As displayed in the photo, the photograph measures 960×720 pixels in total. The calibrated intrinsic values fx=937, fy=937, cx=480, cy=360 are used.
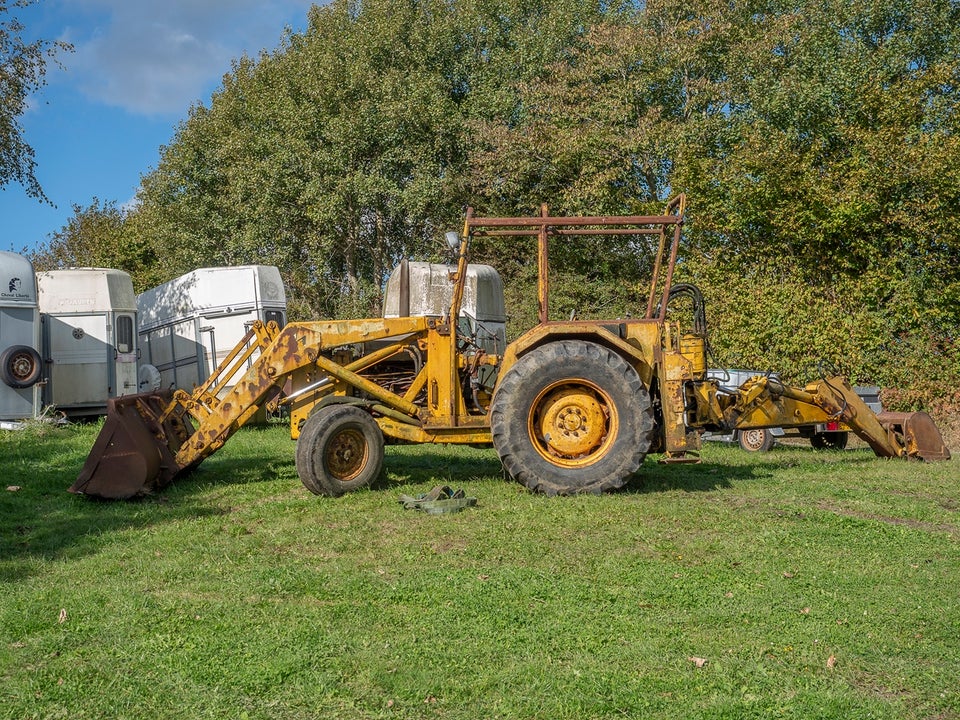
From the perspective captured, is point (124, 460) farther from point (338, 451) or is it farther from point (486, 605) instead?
point (486, 605)

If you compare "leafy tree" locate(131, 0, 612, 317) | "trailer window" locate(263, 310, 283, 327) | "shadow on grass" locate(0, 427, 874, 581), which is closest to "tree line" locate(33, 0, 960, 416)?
"leafy tree" locate(131, 0, 612, 317)

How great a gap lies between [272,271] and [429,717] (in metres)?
15.4

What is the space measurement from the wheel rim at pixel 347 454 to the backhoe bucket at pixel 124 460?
1736mm

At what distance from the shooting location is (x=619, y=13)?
96.3ft

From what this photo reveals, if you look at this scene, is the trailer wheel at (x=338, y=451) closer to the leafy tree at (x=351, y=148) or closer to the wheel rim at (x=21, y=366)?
the wheel rim at (x=21, y=366)

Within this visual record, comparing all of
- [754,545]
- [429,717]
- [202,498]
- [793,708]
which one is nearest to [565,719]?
[429,717]

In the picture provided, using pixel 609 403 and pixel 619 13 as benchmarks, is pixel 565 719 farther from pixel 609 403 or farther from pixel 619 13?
pixel 619 13

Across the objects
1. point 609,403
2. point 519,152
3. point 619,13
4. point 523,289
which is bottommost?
point 609,403

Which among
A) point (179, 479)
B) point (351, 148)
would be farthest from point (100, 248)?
point (179, 479)

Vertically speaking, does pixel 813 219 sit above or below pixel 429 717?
above

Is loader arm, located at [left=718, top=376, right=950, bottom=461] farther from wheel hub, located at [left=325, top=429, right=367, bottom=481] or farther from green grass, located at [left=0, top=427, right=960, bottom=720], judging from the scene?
wheel hub, located at [left=325, top=429, right=367, bottom=481]

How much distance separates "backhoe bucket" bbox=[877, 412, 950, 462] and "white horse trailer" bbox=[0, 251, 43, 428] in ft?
45.6

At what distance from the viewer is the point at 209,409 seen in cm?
995

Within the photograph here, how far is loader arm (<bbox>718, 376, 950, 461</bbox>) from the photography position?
1077cm
